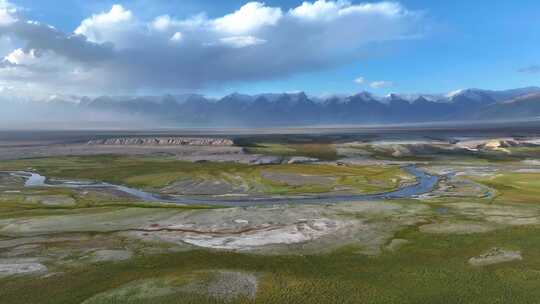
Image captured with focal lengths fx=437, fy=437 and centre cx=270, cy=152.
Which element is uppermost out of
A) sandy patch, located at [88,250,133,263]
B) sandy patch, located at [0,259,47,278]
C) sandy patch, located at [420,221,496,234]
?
sandy patch, located at [0,259,47,278]

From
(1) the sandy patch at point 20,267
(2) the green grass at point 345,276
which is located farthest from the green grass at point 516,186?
(1) the sandy patch at point 20,267

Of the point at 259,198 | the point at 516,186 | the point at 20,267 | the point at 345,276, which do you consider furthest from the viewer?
the point at 516,186

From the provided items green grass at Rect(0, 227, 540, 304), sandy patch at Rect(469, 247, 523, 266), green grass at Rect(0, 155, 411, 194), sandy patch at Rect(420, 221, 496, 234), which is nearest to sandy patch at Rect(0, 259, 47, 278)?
green grass at Rect(0, 227, 540, 304)

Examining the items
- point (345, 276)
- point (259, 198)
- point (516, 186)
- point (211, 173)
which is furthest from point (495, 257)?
point (211, 173)

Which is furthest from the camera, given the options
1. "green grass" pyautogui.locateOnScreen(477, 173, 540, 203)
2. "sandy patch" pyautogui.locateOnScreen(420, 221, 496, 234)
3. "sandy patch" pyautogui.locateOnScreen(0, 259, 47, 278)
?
"green grass" pyautogui.locateOnScreen(477, 173, 540, 203)

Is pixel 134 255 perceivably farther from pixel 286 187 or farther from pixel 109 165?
pixel 109 165

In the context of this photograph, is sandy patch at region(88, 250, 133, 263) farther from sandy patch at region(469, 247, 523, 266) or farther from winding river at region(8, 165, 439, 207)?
sandy patch at region(469, 247, 523, 266)

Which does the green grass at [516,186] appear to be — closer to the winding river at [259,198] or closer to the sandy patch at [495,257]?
the winding river at [259,198]

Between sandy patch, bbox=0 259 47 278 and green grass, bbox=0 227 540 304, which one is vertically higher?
sandy patch, bbox=0 259 47 278

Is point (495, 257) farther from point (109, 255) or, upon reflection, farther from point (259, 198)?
point (259, 198)
